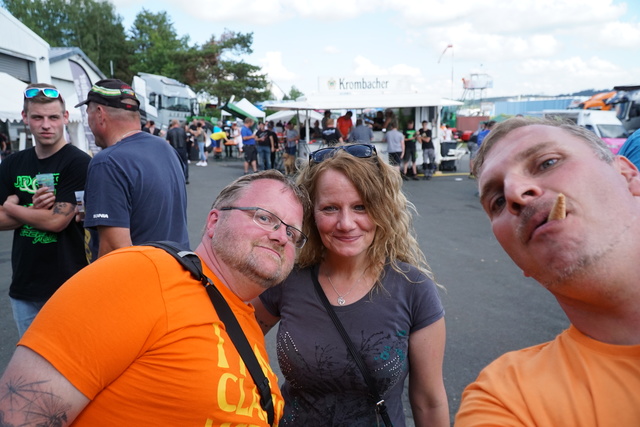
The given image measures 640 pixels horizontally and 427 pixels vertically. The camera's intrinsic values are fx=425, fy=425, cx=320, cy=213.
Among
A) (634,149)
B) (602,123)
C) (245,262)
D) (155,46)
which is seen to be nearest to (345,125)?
(602,123)

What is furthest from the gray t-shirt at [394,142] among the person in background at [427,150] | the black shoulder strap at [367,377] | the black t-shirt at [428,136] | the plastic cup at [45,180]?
the black shoulder strap at [367,377]

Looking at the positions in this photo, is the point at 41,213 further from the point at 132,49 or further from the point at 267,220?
the point at 132,49

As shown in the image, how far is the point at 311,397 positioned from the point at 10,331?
388 centimetres

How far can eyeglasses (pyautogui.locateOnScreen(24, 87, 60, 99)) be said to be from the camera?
9.89 ft

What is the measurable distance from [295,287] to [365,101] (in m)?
14.2

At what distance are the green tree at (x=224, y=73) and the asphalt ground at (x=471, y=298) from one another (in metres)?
37.9

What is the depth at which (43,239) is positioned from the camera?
280cm

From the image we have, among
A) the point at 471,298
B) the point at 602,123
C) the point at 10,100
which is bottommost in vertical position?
the point at 471,298

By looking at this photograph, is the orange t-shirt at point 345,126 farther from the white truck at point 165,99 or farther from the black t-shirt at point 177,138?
the white truck at point 165,99

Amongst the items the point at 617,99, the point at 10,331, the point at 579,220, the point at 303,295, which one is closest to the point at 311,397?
the point at 303,295

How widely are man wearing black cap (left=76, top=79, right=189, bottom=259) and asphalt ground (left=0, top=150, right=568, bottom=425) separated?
176 centimetres

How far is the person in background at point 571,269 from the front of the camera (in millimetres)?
975

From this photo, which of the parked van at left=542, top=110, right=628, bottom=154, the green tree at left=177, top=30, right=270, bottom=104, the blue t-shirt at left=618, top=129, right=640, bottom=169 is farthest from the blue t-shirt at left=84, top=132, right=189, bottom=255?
the green tree at left=177, top=30, right=270, bottom=104

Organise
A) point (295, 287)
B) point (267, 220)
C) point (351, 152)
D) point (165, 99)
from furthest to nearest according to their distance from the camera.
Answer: point (165, 99)
point (351, 152)
point (295, 287)
point (267, 220)
